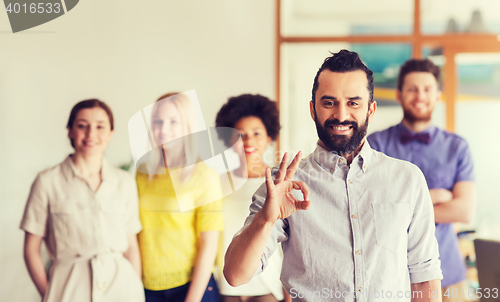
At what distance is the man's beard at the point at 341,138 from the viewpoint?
1.13 m

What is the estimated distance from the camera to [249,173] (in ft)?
6.03

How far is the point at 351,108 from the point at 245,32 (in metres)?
1.04

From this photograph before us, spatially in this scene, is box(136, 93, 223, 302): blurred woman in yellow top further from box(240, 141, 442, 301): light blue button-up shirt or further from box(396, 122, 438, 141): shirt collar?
box(396, 122, 438, 141): shirt collar

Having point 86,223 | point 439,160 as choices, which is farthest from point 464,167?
point 86,223

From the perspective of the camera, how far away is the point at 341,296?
1.07 meters

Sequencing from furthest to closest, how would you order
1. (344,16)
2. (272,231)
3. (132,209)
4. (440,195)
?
(344,16)
(132,209)
(440,195)
(272,231)

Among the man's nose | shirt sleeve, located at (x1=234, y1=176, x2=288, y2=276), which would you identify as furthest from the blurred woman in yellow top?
the man's nose

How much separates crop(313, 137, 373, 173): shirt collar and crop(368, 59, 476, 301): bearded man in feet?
2.53

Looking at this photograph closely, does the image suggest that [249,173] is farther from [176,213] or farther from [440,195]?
[440,195]

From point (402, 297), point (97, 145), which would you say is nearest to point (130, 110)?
point (97, 145)

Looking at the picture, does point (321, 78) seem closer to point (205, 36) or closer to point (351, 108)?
point (351, 108)

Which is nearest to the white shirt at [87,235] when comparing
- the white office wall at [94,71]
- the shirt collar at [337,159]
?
the white office wall at [94,71]

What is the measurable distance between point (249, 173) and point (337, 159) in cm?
75

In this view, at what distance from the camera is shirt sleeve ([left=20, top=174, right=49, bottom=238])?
1.92 m
